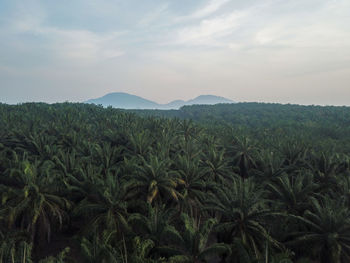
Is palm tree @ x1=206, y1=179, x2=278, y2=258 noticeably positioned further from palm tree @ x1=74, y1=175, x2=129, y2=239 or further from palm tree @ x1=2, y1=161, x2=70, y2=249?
palm tree @ x1=2, y1=161, x2=70, y2=249

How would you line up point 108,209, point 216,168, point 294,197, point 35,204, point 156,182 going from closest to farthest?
point 35,204, point 108,209, point 294,197, point 156,182, point 216,168

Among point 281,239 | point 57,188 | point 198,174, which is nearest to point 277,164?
point 198,174

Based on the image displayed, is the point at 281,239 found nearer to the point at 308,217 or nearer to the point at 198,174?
the point at 308,217

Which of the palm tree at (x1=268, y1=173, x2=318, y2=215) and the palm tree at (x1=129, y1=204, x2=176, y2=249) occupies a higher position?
the palm tree at (x1=268, y1=173, x2=318, y2=215)

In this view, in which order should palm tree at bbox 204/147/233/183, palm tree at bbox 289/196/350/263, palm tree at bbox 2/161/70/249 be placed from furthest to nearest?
1. palm tree at bbox 204/147/233/183
2. palm tree at bbox 2/161/70/249
3. palm tree at bbox 289/196/350/263

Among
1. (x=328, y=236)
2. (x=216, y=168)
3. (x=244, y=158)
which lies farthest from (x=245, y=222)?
(x=244, y=158)

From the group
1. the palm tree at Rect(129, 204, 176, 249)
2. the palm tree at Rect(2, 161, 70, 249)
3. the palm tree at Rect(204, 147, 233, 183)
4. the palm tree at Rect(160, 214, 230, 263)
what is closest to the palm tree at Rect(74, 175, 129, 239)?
the palm tree at Rect(129, 204, 176, 249)

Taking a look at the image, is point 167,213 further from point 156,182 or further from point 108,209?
point 108,209

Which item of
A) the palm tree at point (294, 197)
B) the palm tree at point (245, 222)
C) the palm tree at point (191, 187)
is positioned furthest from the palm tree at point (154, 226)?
the palm tree at point (294, 197)
